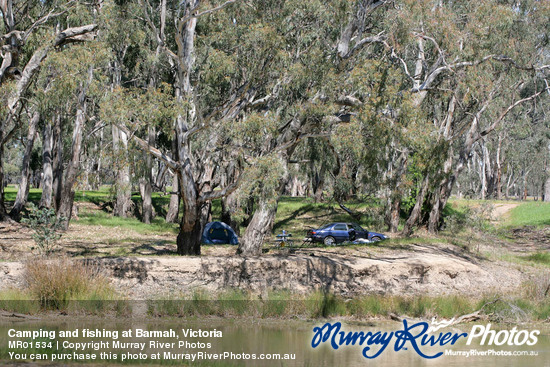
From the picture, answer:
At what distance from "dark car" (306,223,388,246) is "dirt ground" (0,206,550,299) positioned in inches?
153

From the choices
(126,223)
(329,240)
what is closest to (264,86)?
(329,240)

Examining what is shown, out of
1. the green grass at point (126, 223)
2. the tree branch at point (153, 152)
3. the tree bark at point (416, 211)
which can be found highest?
the tree branch at point (153, 152)

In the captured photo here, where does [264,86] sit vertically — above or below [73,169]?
above

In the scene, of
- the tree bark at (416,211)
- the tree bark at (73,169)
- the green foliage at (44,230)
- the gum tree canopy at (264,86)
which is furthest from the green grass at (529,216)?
the green foliage at (44,230)

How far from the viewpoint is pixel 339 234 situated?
2634 centimetres

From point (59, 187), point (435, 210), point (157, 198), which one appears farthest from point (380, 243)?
point (157, 198)

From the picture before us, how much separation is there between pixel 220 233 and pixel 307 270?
34.2 ft

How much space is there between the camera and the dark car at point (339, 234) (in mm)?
25719

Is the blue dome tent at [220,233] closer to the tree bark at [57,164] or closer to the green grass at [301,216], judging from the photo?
the green grass at [301,216]

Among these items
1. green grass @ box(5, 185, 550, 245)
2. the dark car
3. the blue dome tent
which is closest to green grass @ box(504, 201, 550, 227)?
green grass @ box(5, 185, 550, 245)

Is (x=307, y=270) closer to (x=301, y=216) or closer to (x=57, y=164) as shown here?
(x=57, y=164)

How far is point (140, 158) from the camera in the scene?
59.9 feet

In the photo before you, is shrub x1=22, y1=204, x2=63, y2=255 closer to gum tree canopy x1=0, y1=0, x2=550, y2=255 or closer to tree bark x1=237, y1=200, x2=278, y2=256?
gum tree canopy x1=0, y1=0, x2=550, y2=255

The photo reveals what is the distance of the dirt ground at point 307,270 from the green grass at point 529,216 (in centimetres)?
1454
